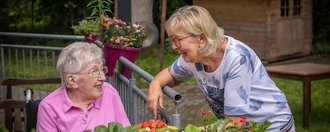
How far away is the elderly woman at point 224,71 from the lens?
8.59ft

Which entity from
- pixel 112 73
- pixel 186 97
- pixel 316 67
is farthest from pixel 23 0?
pixel 112 73

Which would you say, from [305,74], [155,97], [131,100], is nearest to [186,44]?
[155,97]

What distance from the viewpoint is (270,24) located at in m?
13.8

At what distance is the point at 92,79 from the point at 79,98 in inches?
6.1

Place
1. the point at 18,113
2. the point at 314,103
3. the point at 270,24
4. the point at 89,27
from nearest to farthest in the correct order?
the point at 18,113 < the point at 89,27 < the point at 314,103 < the point at 270,24

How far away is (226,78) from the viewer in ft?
8.90

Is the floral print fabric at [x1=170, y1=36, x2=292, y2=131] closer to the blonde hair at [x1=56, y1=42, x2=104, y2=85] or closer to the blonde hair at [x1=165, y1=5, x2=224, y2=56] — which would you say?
the blonde hair at [x1=165, y1=5, x2=224, y2=56]

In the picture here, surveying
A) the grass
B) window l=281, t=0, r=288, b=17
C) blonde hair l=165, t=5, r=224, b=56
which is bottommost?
the grass

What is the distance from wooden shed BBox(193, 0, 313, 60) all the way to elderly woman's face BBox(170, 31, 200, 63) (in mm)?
11233

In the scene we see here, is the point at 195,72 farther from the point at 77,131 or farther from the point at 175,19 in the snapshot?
the point at 77,131

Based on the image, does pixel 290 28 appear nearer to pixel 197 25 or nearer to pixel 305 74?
pixel 305 74

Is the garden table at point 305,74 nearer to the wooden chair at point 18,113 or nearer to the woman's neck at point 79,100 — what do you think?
the wooden chair at point 18,113

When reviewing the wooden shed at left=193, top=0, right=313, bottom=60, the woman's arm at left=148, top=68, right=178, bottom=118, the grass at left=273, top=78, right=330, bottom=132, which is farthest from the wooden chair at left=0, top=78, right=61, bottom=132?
the wooden shed at left=193, top=0, right=313, bottom=60

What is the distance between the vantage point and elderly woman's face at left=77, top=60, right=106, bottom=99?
3.15 meters
